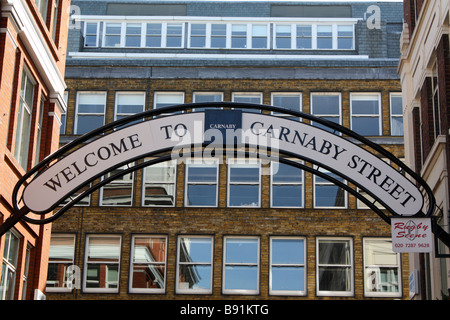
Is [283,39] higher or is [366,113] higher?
[283,39]

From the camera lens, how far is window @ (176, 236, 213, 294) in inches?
1358

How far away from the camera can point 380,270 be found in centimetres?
3453

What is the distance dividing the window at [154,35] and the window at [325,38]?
7.49 m

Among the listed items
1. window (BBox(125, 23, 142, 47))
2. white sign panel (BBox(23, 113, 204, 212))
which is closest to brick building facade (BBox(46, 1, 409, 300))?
window (BBox(125, 23, 142, 47))

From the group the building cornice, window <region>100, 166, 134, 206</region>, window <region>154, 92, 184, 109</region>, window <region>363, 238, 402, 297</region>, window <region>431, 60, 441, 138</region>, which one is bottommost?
window <region>363, 238, 402, 297</region>

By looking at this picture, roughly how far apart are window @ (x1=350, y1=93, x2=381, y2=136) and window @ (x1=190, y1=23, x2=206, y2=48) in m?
8.83

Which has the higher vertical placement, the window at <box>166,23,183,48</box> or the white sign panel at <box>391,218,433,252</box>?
the window at <box>166,23,183,48</box>

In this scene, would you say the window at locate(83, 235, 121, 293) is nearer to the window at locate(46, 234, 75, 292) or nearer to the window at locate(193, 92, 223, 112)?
the window at locate(46, 234, 75, 292)

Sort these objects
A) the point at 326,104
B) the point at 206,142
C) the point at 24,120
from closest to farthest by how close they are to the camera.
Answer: the point at 206,142 → the point at 24,120 → the point at 326,104

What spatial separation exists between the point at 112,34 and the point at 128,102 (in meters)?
6.67

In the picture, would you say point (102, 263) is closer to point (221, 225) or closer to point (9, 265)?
point (221, 225)

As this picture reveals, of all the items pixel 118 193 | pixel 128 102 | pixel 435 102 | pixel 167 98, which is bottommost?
pixel 435 102

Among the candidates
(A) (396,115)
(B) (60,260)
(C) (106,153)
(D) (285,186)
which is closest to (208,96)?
(D) (285,186)

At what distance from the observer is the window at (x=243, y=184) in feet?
116
